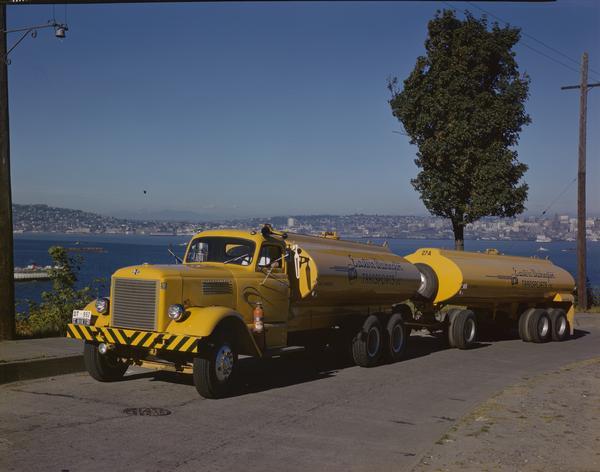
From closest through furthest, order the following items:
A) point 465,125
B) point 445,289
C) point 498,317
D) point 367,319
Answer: point 367,319 → point 445,289 → point 498,317 → point 465,125

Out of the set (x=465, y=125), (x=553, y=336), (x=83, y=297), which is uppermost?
(x=465, y=125)

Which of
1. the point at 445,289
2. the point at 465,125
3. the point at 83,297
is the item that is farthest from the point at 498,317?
the point at 83,297

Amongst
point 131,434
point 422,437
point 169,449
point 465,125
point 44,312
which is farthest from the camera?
point 465,125

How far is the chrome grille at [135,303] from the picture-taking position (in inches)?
432

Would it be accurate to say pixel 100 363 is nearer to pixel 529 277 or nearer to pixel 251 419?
pixel 251 419

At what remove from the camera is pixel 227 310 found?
36.7 feet

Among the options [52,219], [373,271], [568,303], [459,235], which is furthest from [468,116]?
[52,219]

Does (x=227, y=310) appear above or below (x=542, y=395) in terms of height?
above

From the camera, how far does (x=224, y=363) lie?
36.3ft

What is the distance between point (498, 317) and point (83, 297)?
12.2m

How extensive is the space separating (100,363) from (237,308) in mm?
2339

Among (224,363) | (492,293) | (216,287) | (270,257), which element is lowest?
(224,363)

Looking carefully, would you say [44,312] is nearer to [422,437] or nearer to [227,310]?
[227,310]

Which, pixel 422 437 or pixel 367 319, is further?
pixel 367 319
